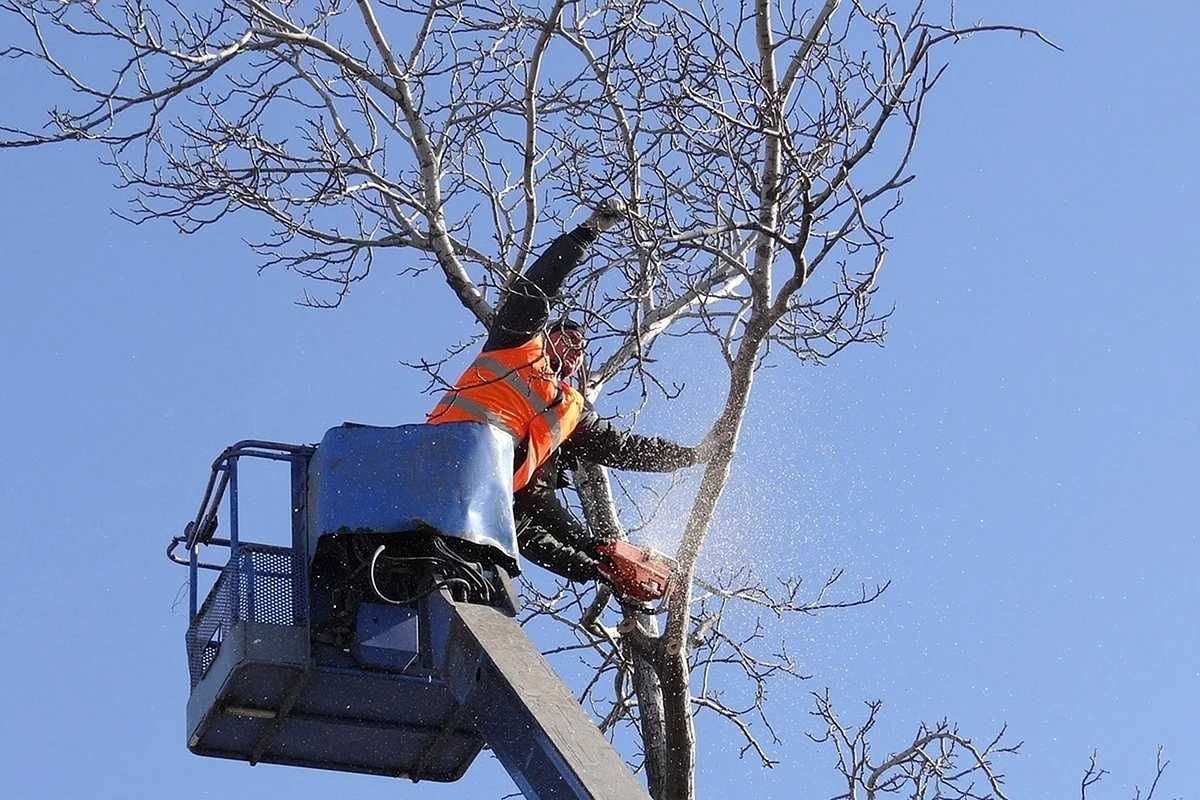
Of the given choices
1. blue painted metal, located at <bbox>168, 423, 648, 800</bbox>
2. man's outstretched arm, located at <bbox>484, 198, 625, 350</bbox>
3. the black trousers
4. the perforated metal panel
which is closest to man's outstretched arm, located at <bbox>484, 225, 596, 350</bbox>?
man's outstretched arm, located at <bbox>484, 198, 625, 350</bbox>

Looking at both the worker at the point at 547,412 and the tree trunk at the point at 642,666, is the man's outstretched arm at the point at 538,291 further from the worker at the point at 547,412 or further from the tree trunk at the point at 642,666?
the tree trunk at the point at 642,666

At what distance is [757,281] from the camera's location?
722 centimetres

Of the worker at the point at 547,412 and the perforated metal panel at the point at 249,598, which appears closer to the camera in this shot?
the perforated metal panel at the point at 249,598

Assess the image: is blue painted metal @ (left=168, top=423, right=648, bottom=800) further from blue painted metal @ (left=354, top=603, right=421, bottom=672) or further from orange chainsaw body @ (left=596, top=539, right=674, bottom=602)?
orange chainsaw body @ (left=596, top=539, right=674, bottom=602)

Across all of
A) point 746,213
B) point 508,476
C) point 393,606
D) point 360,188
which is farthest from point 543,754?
point 360,188

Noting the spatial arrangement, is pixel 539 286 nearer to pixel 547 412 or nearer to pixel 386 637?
pixel 547 412

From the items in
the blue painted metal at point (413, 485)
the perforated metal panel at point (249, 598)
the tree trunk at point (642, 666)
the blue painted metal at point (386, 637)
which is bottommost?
the blue painted metal at point (386, 637)

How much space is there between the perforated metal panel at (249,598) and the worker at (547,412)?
1047 mm

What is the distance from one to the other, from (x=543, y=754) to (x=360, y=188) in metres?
3.92

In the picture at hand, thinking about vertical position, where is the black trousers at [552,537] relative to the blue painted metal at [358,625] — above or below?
above

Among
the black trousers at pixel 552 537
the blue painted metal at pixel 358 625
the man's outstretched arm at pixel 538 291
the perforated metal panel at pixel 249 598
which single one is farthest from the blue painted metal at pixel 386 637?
the man's outstretched arm at pixel 538 291

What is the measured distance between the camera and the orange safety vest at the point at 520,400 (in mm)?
7605

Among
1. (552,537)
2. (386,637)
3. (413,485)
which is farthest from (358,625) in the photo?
(552,537)

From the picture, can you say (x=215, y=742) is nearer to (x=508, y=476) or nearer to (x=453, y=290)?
(x=508, y=476)
